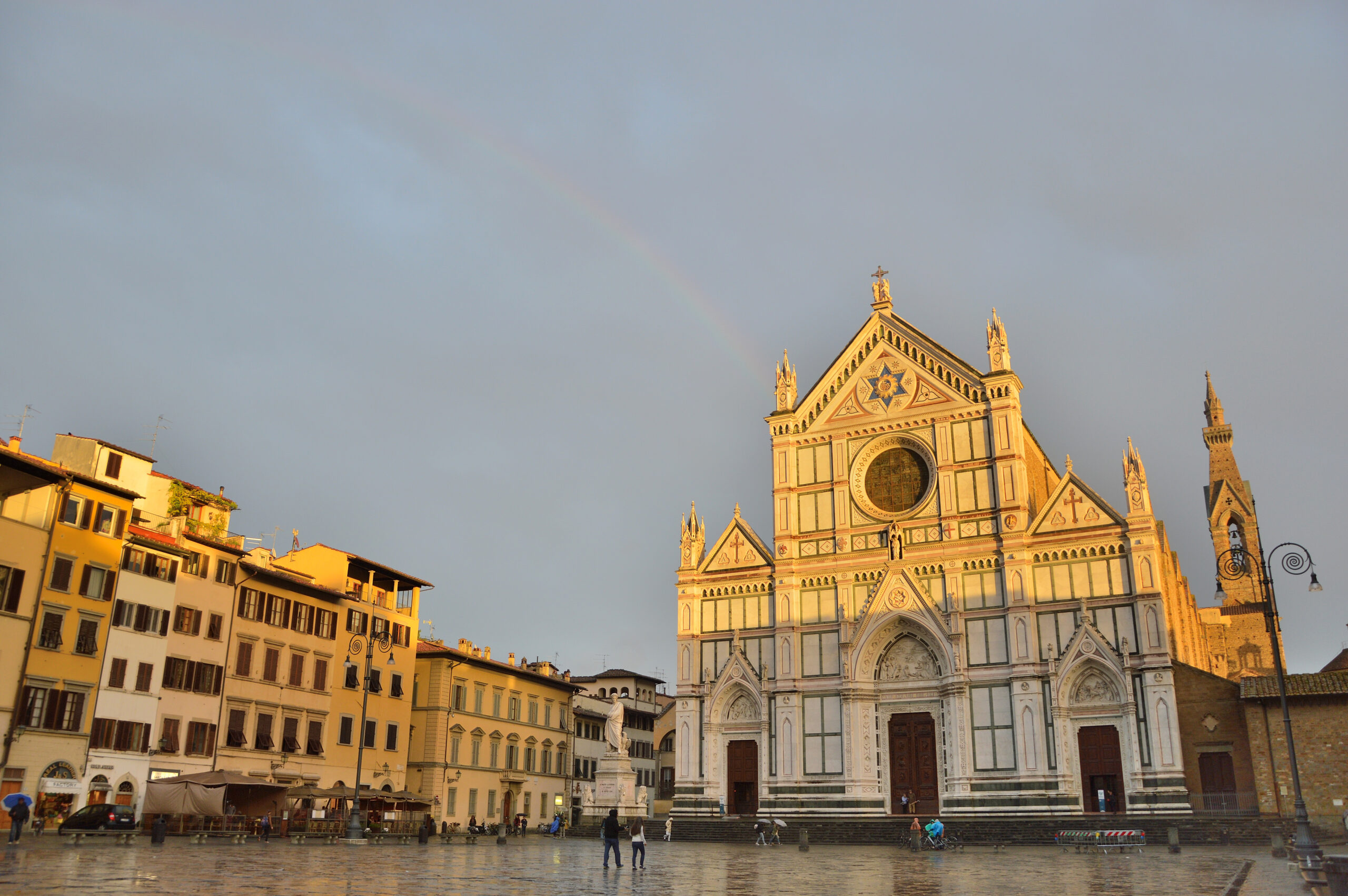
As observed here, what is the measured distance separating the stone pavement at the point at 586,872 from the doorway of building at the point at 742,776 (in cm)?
1352

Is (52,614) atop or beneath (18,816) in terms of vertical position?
atop

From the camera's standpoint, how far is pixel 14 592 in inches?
1234

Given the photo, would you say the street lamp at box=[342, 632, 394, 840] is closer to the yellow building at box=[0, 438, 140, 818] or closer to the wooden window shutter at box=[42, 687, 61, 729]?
the yellow building at box=[0, 438, 140, 818]

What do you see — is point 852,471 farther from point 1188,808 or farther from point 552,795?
point 552,795

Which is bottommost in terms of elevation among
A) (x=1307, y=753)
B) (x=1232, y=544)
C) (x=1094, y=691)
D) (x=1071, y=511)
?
(x=1307, y=753)

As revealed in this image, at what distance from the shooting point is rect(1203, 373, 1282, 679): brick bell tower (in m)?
77.1

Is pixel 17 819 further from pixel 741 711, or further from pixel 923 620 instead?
pixel 923 620

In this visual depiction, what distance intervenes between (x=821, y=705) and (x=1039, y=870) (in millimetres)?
21897

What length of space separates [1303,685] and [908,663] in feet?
48.2

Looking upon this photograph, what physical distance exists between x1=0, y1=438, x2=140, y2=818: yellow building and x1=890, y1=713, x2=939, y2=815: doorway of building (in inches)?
1205

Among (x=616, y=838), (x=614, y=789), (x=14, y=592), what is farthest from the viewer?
(x=614, y=789)

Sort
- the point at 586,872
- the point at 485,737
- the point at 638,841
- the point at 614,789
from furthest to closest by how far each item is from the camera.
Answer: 1. the point at 485,737
2. the point at 614,789
3. the point at 638,841
4. the point at 586,872

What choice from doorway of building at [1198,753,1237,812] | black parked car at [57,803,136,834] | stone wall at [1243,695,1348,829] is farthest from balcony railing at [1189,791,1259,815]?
black parked car at [57,803,136,834]

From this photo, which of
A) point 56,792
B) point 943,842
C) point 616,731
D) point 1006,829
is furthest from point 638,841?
point 1006,829
